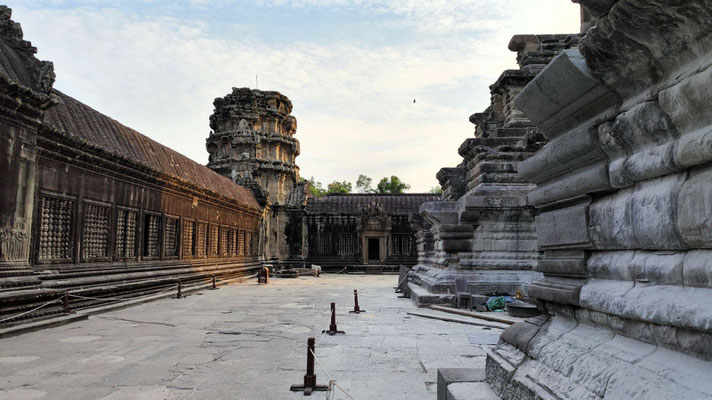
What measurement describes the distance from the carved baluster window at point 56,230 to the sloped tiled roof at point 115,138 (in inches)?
57.4

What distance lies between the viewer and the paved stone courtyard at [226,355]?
4535mm

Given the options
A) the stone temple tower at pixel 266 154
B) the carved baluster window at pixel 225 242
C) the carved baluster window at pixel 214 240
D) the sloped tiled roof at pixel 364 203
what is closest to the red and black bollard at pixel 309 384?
the carved baluster window at pixel 214 240

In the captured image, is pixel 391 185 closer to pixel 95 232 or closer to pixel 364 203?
pixel 364 203

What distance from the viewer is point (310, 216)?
33.2 meters

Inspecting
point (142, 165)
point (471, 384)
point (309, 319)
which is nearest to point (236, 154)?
point (142, 165)

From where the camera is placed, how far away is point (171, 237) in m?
15.4

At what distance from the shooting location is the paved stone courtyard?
4.54 m

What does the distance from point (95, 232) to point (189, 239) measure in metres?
5.99

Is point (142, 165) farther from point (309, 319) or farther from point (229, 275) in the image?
point (229, 275)

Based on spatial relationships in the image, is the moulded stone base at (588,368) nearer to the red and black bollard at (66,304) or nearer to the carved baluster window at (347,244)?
the red and black bollard at (66,304)

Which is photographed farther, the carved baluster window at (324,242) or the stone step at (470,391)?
the carved baluster window at (324,242)

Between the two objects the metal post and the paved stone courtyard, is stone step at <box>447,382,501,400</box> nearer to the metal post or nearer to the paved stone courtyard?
the paved stone courtyard

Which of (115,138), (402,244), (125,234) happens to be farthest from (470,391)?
(402,244)

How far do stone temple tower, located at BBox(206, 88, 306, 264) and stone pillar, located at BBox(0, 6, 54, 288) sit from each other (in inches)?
888
